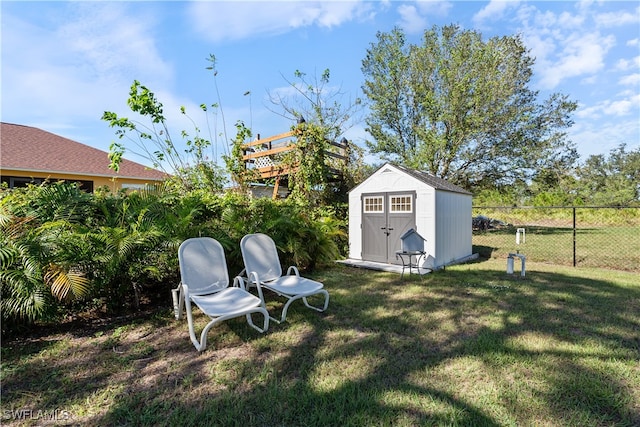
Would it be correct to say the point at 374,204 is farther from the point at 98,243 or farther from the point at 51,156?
the point at 51,156

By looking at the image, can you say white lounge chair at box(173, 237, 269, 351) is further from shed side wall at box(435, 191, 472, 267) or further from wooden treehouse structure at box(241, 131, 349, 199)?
wooden treehouse structure at box(241, 131, 349, 199)

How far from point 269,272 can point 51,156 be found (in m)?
13.0

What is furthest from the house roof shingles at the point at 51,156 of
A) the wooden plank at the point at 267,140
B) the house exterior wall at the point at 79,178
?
the wooden plank at the point at 267,140

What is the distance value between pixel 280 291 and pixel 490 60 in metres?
14.9

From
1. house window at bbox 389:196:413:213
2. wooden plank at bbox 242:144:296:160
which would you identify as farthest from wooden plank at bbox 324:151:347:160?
house window at bbox 389:196:413:213

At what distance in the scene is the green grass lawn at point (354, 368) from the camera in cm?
215

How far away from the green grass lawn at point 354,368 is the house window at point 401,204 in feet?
10.5

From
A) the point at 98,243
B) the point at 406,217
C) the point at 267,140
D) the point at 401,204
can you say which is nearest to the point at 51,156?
the point at 267,140

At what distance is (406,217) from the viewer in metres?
7.36

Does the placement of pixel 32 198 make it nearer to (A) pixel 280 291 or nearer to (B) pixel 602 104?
(A) pixel 280 291

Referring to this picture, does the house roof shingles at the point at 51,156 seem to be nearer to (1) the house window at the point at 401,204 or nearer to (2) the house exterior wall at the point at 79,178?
(2) the house exterior wall at the point at 79,178

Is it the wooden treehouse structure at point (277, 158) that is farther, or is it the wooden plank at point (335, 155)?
the wooden plank at point (335, 155)

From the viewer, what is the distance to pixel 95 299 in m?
4.09

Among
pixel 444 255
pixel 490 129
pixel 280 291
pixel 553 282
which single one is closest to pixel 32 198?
pixel 280 291
